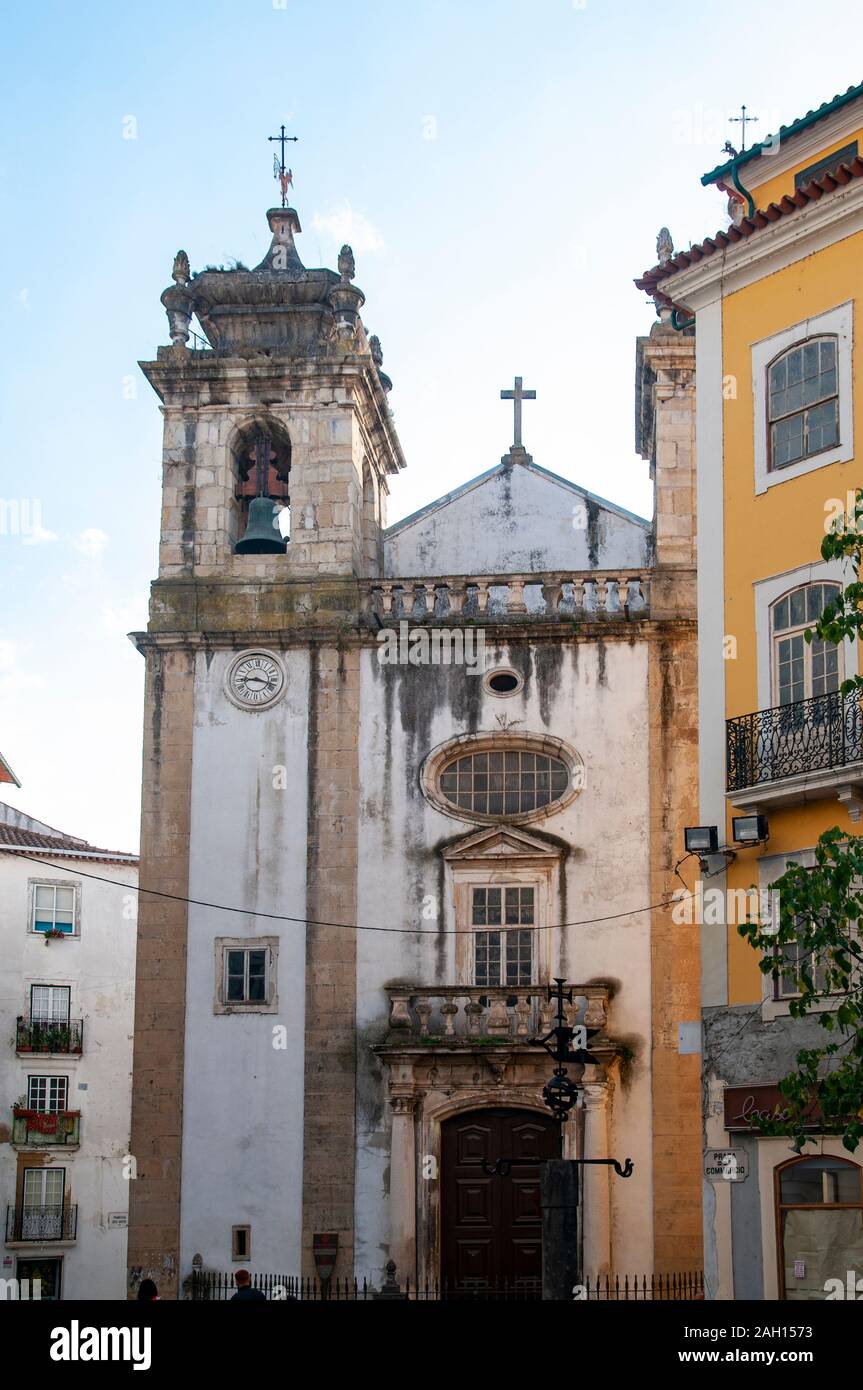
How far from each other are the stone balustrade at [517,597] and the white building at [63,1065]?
57.8 feet

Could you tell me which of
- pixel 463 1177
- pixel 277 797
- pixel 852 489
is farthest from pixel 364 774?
pixel 852 489

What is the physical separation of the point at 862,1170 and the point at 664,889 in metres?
7.52

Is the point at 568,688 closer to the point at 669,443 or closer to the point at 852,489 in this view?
the point at 669,443

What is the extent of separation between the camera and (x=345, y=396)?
29.7 meters

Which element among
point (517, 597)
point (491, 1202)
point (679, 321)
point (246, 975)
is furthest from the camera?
point (517, 597)

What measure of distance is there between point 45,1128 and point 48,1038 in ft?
6.24

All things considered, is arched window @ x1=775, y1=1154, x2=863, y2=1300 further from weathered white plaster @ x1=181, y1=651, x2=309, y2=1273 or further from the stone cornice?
the stone cornice

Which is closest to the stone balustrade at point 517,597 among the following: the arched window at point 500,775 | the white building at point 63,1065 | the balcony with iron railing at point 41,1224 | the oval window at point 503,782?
the arched window at point 500,775

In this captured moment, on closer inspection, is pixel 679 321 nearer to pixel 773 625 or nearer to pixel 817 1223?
pixel 773 625

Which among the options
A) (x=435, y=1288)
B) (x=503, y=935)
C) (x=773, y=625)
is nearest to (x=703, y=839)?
(x=773, y=625)

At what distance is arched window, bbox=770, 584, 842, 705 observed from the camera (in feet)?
69.2

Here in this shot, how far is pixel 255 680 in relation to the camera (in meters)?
28.6

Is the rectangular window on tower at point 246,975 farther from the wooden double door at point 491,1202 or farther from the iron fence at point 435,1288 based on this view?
the iron fence at point 435,1288
